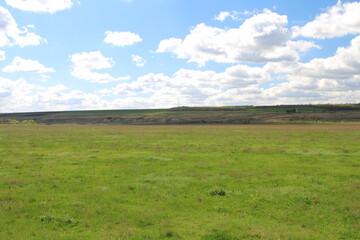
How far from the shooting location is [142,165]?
23.9 metres

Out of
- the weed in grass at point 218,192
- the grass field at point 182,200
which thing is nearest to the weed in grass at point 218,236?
the grass field at point 182,200

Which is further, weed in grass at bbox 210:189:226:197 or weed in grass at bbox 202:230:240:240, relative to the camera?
weed in grass at bbox 210:189:226:197

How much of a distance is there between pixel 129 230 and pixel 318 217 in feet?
23.6

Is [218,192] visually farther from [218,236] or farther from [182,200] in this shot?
[218,236]

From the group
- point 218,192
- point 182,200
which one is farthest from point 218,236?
point 218,192

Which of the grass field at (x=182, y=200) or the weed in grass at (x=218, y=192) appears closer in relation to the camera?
the grass field at (x=182, y=200)

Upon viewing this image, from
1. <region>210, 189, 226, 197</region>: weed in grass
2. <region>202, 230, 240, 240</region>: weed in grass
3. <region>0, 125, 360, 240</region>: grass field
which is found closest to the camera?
<region>202, 230, 240, 240</region>: weed in grass

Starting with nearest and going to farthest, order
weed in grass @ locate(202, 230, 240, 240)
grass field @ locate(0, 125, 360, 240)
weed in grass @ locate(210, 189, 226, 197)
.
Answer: weed in grass @ locate(202, 230, 240, 240) < grass field @ locate(0, 125, 360, 240) < weed in grass @ locate(210, 189, 226, 197)

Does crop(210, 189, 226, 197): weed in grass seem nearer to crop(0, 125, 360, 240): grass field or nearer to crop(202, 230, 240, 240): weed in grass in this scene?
crop(0, 125, 360, 240): grass field

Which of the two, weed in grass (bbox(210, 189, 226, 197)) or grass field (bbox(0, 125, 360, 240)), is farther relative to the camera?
weed in grass (bbox(210, 189, 226, 197))

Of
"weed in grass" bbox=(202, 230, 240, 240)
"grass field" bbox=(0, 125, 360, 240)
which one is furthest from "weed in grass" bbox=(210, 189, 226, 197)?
"weed in grass" bbox=(202, 230, 240, 240)

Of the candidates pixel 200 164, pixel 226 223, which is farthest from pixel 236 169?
pixel 226 223

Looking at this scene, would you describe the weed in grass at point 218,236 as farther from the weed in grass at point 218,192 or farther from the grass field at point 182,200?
the weed in grass at point 218,192

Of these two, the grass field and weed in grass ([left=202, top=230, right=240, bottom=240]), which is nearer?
weed in grass ([left=202, top=230, right=240, bottom=240])
